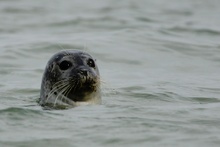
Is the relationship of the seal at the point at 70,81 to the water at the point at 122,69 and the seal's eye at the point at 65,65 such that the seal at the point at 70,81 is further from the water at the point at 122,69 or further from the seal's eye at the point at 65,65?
the water at the point at 122,69

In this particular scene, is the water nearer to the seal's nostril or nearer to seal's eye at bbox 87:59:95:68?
→ the seal's nostril

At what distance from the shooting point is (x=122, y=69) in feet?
42.0

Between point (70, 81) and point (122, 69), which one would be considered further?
point (122, 69)

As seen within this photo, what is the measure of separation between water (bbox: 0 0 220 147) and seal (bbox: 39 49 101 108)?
0.63 feet

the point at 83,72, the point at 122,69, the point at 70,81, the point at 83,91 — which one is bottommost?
the point at 122,69

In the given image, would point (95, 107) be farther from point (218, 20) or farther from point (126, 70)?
point (218, 20)

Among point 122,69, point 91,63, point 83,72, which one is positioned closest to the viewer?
point 83,72

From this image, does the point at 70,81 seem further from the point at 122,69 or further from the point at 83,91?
the point at 122,69

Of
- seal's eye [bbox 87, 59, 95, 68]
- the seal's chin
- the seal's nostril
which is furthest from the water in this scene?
seal's eye [bbox 87, 59, 95, 68]

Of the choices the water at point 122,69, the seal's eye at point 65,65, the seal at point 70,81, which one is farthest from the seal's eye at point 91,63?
the water at point 122,69

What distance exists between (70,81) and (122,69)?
416 centimetres

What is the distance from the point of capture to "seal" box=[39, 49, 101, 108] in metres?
8.64

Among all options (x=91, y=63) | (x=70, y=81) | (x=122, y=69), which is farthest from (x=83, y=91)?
(x=122, y=69)

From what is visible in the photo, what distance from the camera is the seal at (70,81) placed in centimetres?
864
